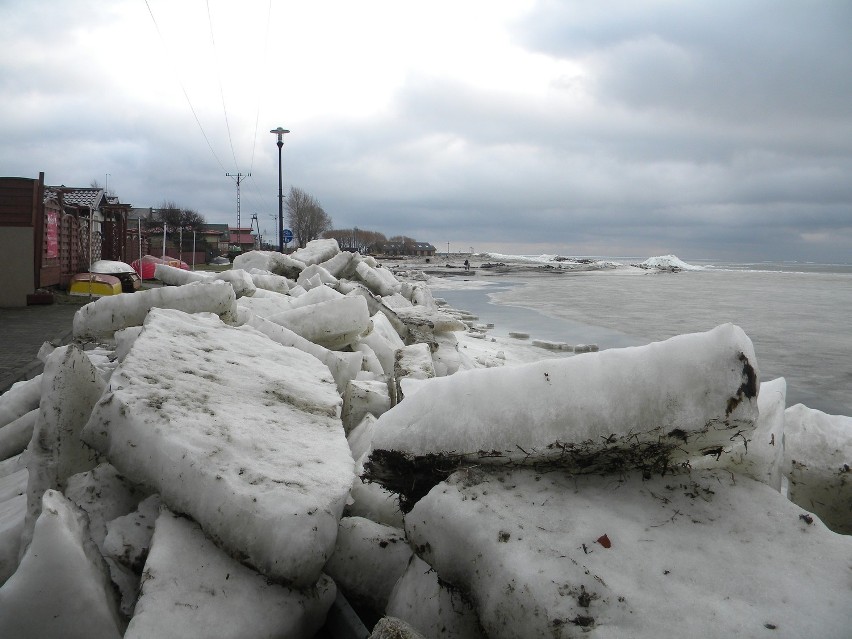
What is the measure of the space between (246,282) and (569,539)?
15.6ft

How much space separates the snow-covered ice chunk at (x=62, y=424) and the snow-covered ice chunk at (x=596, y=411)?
115 centimetres

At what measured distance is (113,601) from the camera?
157 cm

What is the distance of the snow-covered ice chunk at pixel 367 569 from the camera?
1921 mm

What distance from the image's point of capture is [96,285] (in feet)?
43.6

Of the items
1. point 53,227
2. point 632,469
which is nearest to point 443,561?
point 632,469

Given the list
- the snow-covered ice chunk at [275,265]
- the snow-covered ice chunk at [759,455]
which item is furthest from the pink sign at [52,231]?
the snow-covered ice chunk at [759,455]

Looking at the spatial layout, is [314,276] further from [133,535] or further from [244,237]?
[244,237]

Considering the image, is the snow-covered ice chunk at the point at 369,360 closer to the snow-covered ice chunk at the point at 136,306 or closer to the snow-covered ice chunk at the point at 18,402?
the snow-covered ice chunk at the point at 136,306

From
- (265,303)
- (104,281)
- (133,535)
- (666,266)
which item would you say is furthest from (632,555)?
(666,266)

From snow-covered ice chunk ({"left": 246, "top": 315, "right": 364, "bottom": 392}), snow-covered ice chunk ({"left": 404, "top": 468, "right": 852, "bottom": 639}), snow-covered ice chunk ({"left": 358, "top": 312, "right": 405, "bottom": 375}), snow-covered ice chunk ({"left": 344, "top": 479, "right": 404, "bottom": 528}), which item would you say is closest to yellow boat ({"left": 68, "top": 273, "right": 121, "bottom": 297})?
snow-covered ice chunk ({"left": 358, "top": 312, "right": 405, "bottom": 375})

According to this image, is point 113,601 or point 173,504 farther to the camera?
point 173,504

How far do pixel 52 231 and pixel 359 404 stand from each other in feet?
44.5

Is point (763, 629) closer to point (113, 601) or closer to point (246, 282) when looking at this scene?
point (113, 601)

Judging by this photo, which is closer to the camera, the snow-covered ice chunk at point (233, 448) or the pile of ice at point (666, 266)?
the snow-covered ice chunk at point (233, 448)
